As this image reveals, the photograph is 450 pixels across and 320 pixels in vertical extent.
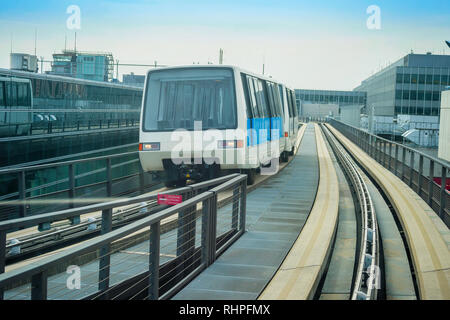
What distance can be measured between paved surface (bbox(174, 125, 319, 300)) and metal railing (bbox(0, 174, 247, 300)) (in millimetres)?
173

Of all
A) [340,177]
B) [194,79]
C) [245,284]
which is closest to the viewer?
[245,284]

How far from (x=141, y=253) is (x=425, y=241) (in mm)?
5045

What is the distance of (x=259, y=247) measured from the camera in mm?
8359

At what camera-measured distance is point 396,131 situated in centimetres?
7462

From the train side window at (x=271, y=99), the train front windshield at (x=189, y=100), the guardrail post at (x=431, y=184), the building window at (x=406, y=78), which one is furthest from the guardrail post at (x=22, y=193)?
the building window at (x=406, y=78)

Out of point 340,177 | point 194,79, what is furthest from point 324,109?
point 194,79

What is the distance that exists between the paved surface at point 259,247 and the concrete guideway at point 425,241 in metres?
1.69

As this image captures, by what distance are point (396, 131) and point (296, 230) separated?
67876 millimetres

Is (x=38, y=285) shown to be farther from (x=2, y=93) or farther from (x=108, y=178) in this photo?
(x=2, y=93)

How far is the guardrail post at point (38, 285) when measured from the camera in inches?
140

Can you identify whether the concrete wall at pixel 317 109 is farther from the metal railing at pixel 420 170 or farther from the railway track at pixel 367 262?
the railway track at pixel 367 262

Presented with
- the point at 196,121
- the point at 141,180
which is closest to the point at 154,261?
the point at 196,121

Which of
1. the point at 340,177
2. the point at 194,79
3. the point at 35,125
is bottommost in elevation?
the point at 340,177
